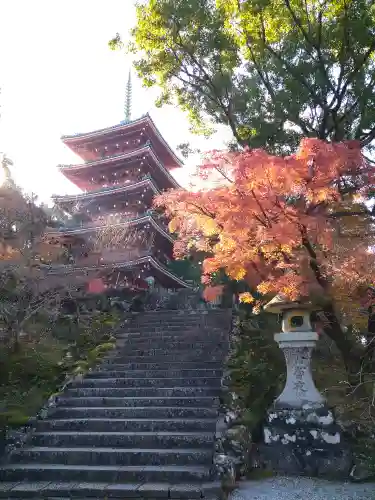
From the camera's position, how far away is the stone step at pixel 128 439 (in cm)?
665

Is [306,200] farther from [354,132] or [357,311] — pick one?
[354,132]

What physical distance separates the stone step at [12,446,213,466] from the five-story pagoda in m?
11.3

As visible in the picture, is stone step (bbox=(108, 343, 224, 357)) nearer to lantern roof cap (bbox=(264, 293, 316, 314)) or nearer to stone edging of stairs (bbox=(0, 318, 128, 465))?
stone edging of stairs (bbox=(0, 318, 128, 465))

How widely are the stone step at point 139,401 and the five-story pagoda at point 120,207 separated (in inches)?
377

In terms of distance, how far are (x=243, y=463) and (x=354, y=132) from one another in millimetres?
7284

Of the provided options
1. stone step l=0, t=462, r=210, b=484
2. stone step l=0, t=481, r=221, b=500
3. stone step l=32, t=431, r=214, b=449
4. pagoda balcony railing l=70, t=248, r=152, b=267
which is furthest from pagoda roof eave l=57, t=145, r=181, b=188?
stone step l=0, t=481, r=221, b=500

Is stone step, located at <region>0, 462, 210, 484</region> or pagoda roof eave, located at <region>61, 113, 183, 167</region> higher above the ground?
pagoda roof eave, located at <region>61, 113, 183, 167</region>

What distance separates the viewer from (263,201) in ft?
22.4

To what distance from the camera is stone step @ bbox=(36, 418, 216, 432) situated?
715cm

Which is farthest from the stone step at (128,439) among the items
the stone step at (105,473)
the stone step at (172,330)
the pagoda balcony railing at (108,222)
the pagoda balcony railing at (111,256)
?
the pagoda balcony railing at (108,222)

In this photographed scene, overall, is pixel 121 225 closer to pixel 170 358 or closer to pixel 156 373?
pixel 170 358

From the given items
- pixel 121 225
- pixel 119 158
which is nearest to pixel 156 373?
pixel 121 225

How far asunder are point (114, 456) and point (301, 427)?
9.07 ft

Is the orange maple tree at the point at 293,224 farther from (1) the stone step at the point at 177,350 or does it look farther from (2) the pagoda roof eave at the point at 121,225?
(2) the pagoda roof eave at the point at 121,225
